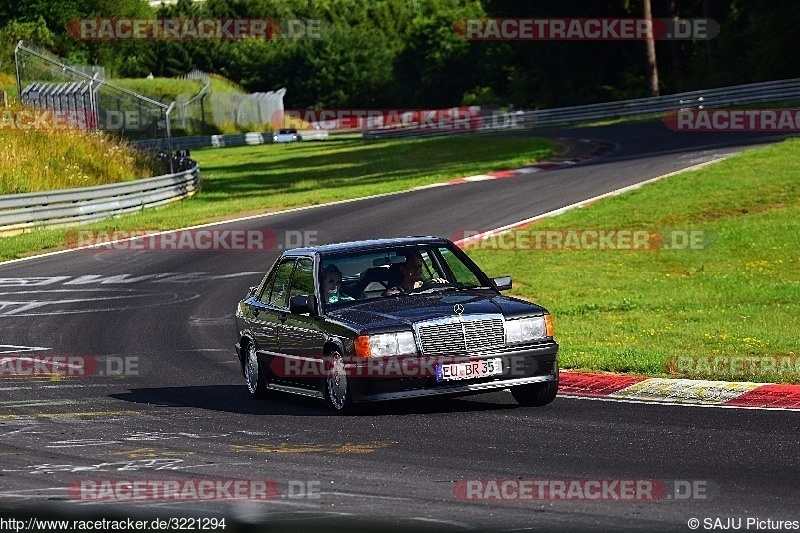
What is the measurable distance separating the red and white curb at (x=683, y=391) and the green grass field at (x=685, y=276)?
439mm

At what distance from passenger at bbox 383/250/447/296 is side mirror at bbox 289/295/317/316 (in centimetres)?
66

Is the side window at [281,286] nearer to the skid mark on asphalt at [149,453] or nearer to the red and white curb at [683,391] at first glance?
the red and white curb at [683,391]

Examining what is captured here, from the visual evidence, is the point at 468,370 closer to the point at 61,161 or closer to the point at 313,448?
the point at 313,448

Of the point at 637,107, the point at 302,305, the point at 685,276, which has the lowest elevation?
the point at 685,276

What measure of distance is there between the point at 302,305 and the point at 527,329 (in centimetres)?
209

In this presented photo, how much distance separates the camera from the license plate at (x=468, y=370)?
1118 cm

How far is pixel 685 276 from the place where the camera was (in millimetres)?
21422

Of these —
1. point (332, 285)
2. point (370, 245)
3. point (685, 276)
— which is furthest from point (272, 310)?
point (685, 276)

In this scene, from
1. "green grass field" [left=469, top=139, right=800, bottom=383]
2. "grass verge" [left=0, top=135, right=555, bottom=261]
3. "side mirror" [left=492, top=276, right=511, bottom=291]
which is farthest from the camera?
"grass verge" [left=0, top=135, right=555, bottom=261]

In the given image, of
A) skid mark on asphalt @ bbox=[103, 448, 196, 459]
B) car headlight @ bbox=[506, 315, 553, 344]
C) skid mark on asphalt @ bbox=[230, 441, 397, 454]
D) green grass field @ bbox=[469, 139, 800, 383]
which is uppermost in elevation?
car headlight @ bbox=[506, 315, 553, 344]

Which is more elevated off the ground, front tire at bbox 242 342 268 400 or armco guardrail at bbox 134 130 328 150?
armco guardrail at bbox 134 130 328 150

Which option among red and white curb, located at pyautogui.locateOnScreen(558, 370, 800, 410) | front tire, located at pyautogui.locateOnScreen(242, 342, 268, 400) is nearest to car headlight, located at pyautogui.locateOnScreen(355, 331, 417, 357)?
red and white curb, located at pyautogui.locateOnScreen(558, 370, 800, 410)

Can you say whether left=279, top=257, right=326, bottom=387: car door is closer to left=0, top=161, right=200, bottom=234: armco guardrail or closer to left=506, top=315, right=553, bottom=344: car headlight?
left=506, top=315, right=553, bottom=344: car headlight

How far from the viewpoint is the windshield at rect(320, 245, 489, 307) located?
12398 millimetres
